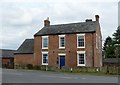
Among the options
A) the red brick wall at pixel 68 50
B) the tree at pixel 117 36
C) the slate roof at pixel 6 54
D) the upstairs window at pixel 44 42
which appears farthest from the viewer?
the tree at pixel 117 36

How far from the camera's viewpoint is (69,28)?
44969mm

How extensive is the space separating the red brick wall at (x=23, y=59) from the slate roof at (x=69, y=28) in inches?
182

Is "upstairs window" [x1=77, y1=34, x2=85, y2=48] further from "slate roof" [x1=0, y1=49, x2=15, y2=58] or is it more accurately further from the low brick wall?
"slate roof" [x1=0, y1=49, x2=15, y2=58]

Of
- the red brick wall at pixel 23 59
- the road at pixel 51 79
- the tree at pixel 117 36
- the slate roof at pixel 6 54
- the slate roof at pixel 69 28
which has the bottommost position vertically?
the road at pixel 51 79

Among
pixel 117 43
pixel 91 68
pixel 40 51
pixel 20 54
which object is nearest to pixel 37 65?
pixel 40 51

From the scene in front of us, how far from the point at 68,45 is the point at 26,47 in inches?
437

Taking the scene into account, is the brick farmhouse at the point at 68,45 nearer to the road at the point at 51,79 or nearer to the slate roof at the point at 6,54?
the road at the point at 51,79

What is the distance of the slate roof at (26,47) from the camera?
4962 cm

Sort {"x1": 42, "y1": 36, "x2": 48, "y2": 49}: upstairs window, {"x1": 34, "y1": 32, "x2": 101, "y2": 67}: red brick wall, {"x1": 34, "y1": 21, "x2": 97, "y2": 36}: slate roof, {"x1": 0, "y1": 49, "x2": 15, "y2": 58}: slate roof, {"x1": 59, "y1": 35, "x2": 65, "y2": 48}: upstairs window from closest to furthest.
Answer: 1. {"x1": 34, "y1": 32, "x2": 101, "y2": 67}: red brick wall
2. {"x1": 34, "y1": 21, "x2": 97, "y2": 36}: slate roof
3. {"x1": 59, "y1": 35, "x2": 65, "y2": 48}: upstairs window
4. {"x1": 42, "y1": 36, "x2": 48, "y2": 49}: upstairs window
5. {"x1": 0, "y1": 49, "x2": 15, "y2": 58}: slate roof

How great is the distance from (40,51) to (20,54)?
595 cm

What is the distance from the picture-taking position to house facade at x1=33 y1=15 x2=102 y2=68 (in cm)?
4159

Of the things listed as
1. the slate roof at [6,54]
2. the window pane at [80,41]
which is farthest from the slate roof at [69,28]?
the slate roof at [6,54]

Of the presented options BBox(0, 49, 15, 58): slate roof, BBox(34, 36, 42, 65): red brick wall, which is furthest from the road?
BBox(0, 49, 15, 58): slate roof

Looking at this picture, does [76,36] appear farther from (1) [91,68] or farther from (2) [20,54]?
(2) [20,54]
